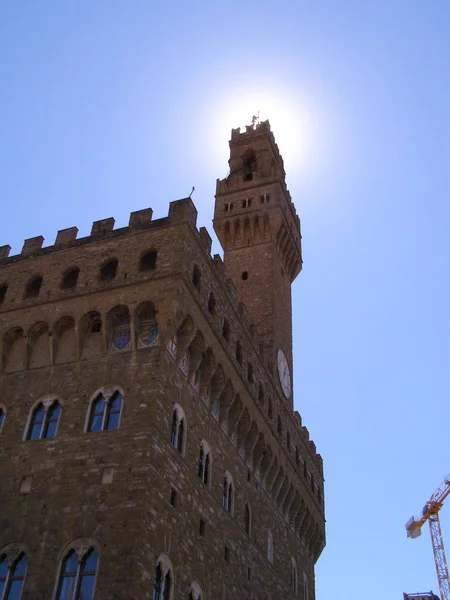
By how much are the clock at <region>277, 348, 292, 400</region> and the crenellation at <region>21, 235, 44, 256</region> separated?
11.5 metres

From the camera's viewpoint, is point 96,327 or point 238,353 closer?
point 96,327

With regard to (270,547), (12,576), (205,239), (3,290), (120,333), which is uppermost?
(205,239)

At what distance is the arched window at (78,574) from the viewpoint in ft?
A: 49.8

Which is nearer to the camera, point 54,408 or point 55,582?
point 55,582

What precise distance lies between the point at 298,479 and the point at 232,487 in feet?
25.0

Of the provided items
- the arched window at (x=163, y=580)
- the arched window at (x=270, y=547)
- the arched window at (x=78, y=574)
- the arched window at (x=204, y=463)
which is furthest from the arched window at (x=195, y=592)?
the arched window at (x=270, y=547)

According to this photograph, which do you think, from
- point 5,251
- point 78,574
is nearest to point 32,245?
point 5,251

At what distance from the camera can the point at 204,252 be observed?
70.4 ft

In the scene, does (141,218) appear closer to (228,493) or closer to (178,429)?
(178,429)

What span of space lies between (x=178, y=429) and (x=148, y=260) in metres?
5.09

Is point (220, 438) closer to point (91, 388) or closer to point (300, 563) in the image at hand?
point (91, 388)

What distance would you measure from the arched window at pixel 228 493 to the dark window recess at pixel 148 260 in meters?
6.85

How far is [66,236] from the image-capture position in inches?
880

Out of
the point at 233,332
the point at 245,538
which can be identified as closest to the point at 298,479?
the point at 245,538
